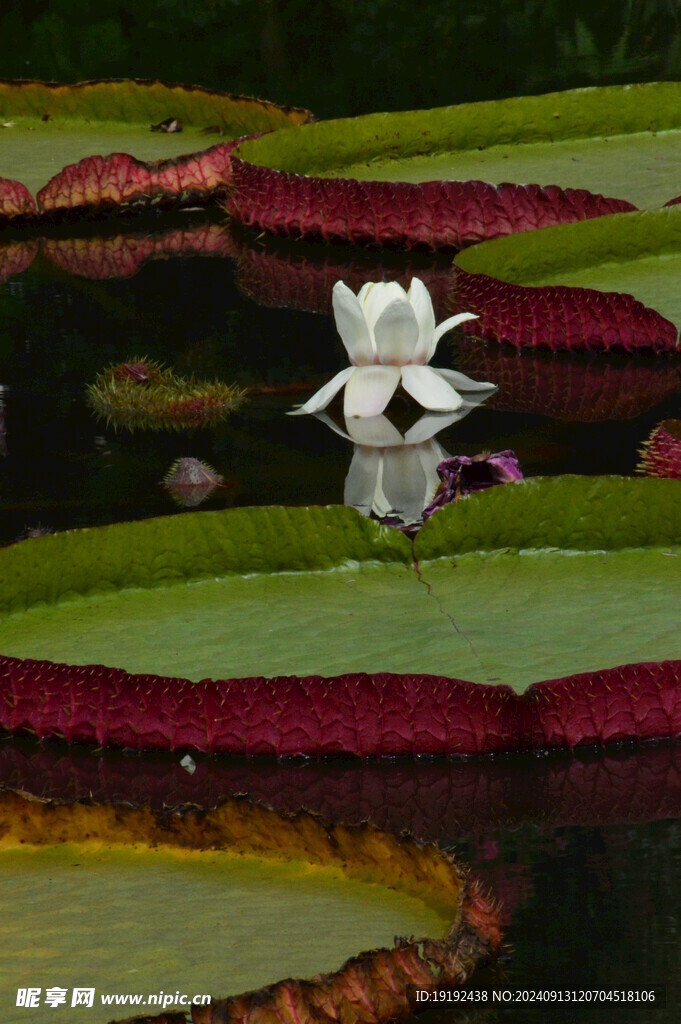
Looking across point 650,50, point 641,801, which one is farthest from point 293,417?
point 650,50

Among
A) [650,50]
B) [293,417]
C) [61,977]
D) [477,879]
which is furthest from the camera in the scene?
[650,50]

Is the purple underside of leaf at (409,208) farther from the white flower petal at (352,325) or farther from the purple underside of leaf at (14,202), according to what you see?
the white flower petal at (352,325)

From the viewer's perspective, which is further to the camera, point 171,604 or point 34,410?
point 34,410

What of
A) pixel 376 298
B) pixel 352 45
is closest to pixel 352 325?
pixel 376 298

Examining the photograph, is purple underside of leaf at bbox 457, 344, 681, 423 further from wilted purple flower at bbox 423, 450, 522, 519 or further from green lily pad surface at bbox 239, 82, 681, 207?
green lily pad surface at bbox 239, 82, 681, 207

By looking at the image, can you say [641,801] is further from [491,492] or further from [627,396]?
→ [627,396]

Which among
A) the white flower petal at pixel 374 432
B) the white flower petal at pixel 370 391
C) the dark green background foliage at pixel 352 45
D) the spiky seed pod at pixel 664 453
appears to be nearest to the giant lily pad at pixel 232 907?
the spiky seed pod at pixel 664 453

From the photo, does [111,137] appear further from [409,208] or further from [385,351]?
[385,351]
